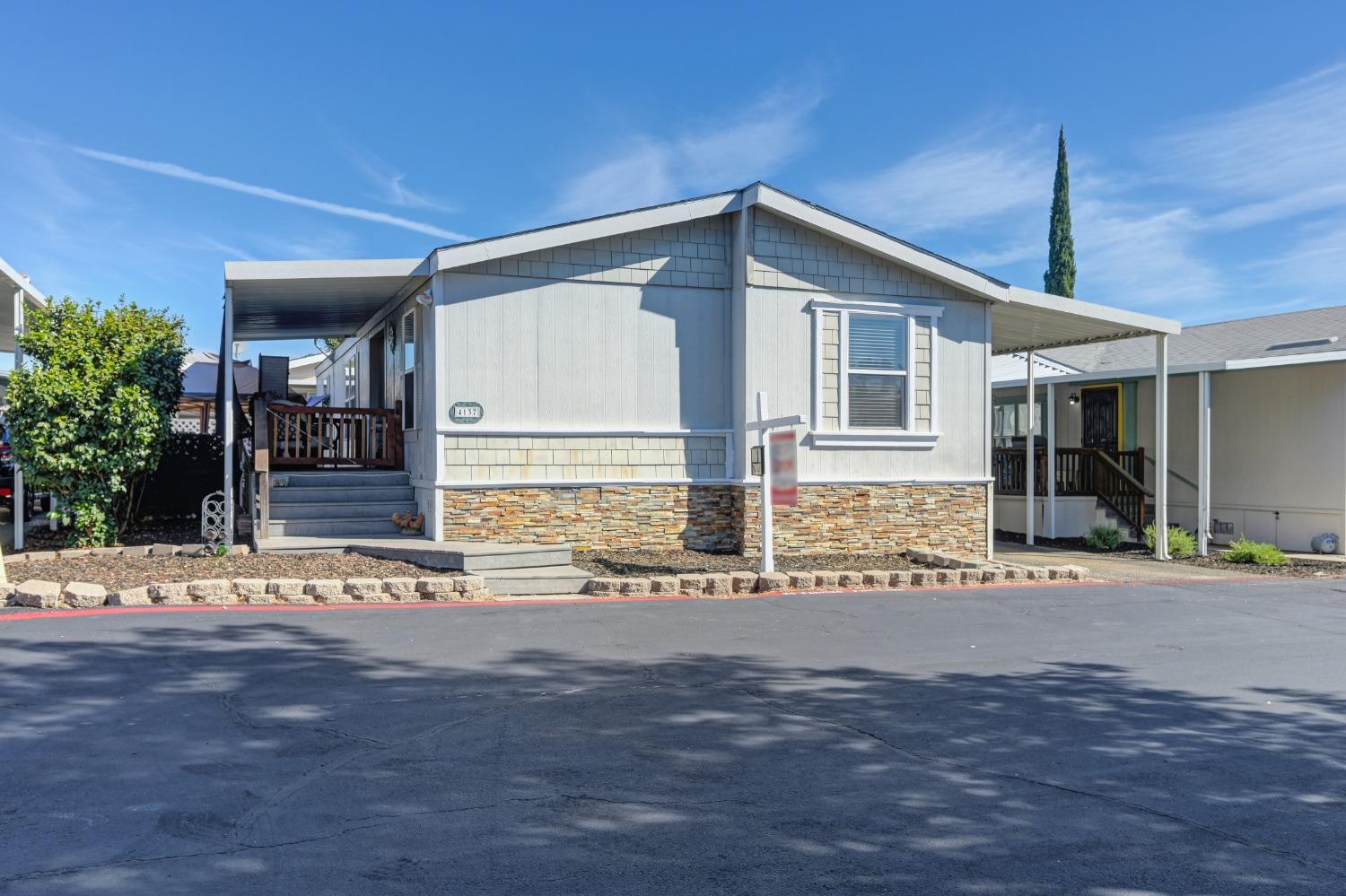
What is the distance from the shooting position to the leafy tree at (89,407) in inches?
442

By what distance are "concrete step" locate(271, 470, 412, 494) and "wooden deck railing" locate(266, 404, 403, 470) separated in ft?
1.04

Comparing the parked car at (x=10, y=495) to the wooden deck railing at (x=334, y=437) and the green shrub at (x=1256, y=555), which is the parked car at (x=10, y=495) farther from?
the green shrub at (x=1256, y=555)

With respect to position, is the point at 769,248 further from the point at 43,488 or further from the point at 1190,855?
the point at 1190,855

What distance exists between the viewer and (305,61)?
55.0ft

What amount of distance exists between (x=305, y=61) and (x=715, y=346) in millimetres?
8874

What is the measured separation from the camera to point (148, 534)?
517 inches

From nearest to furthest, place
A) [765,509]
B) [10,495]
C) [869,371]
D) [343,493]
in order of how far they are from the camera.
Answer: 1. [765,509]
2. [343,493]
3. [869,371]
4. [10,495]

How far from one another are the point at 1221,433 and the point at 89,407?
1748 centimetres

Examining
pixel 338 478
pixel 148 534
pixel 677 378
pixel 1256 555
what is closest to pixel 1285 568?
pixel 1256 555

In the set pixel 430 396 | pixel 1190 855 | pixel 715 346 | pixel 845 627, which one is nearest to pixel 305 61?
pixel 430 396

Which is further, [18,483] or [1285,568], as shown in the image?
[1285,568]

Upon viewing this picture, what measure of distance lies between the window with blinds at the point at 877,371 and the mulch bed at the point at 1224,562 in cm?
466

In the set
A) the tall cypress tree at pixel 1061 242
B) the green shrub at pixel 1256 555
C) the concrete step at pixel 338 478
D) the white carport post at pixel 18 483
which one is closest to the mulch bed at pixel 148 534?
the white carport post at pixel 18 483

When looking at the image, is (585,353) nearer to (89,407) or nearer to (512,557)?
(512,557)
